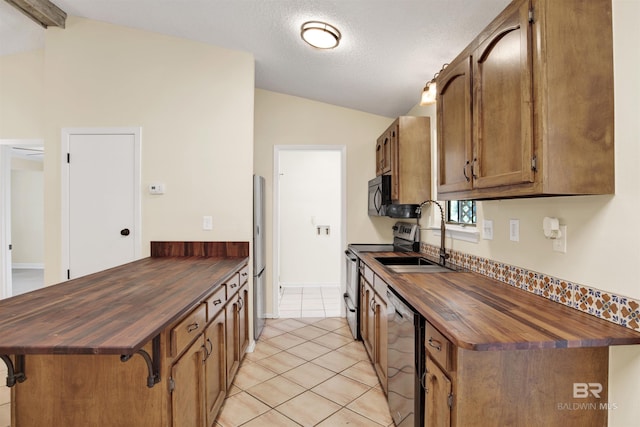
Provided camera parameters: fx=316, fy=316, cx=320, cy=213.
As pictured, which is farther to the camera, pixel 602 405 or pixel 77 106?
pixel 77 106

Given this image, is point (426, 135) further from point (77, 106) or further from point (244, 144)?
point (77, 106)

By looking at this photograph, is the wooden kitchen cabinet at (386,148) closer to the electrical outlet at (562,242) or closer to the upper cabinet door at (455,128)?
the upper cabinet door at (455,128)

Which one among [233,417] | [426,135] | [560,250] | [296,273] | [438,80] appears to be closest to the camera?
[560,250]

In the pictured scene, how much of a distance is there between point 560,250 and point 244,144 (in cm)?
236

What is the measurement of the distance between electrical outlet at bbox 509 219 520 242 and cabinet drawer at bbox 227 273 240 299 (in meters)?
1.73

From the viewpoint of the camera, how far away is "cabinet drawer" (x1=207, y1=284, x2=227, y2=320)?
67.6 inches

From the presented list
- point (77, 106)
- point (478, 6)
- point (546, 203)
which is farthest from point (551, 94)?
point (77, 106)

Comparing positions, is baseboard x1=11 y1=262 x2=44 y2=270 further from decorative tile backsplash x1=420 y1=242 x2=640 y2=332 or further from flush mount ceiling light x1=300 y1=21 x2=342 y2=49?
decorative tile backsplash x1=420 y1=242 x2=640 y2=332

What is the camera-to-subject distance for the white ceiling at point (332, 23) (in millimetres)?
1812

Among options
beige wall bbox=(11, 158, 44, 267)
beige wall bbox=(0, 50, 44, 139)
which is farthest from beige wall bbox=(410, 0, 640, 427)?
beige wall bbox=(11, 158, 44, 267)

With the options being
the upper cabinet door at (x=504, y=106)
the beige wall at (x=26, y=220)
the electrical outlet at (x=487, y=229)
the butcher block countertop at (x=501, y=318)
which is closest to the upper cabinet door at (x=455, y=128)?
the upper cabinet door at (x=504, y=106)

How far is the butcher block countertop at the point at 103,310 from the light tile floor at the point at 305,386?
89cm

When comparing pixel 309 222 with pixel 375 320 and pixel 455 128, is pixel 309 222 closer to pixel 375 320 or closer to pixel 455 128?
pixel 375 320

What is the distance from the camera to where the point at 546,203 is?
4.72 feet
